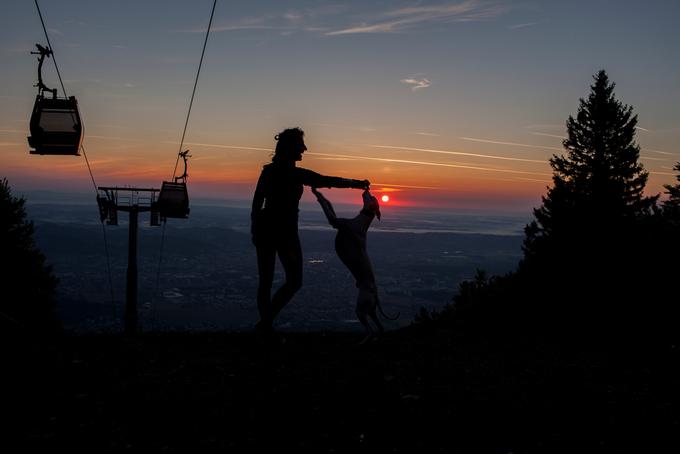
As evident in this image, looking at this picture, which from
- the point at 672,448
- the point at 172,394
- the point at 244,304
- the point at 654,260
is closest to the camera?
the point at 672,448

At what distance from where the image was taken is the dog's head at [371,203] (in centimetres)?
829

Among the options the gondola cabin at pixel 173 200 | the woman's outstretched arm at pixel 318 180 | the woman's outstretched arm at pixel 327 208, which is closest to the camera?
the woman's outstretched arm at pixel 318 180

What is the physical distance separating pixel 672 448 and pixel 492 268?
594 ft

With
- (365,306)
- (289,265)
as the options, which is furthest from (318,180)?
(365,306)

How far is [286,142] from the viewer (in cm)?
716

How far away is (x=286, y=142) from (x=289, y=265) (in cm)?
161

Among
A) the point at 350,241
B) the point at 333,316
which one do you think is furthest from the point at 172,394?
the point at 333,316

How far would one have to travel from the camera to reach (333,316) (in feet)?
336

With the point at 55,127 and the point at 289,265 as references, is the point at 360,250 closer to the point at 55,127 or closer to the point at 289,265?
the point at 289,265

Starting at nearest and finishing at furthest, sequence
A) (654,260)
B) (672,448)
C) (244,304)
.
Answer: (672,448) → (654,260) → (244,304)

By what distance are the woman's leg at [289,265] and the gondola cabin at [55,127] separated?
733 centimetres

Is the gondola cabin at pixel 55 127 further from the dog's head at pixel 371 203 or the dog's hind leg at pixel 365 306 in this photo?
the dog's hind leg at pixel 365 306

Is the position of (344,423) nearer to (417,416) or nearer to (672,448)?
(417,416)

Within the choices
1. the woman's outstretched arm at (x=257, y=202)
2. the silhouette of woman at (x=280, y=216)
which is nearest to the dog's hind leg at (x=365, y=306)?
the silhouette of woman at (x=280, y=216)
